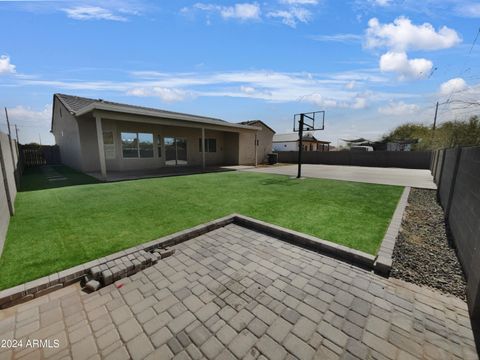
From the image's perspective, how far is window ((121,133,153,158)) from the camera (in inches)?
464

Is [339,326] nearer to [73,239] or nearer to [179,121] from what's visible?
[73,239]

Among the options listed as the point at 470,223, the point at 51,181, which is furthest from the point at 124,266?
the point at 51,181

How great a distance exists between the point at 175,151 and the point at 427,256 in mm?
13398

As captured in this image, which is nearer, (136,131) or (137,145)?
(136,131)

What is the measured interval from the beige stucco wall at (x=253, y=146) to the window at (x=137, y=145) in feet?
23.9

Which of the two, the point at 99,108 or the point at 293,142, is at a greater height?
the point at 99,108

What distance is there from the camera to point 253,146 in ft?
62.3

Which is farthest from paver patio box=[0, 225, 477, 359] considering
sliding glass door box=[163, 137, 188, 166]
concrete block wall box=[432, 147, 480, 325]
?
sliding glass door box=[163, 137, 188, 166]

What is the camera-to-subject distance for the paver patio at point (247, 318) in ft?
5.35

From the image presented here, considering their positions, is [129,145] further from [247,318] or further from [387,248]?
[387,248]

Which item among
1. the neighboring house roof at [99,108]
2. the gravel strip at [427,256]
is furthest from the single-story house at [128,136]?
the gravel strip at [427,256]

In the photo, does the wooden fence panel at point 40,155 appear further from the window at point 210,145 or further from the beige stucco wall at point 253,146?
the beige stucco wall at point 253,146

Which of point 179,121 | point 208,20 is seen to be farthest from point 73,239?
point 179,121

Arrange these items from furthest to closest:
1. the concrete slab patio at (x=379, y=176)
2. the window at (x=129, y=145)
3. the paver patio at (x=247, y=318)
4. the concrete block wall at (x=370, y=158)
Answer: the concrete block wall at (x=370, y=158)
the window at (x=129, y=145)
the concrete slab patio at (x=379, y=176)
the paver patio at (x=247, y=318)
